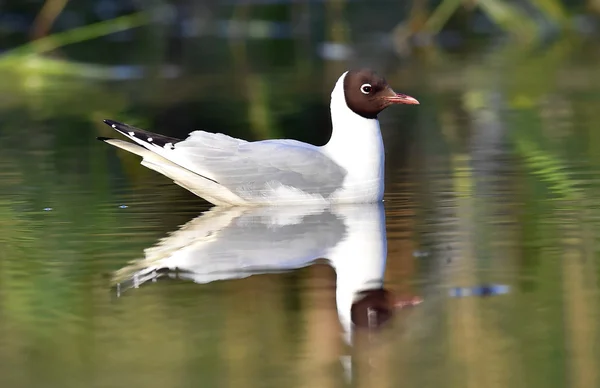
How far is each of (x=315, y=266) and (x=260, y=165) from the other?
5.50 ft

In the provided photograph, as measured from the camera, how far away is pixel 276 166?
7816 millimetres

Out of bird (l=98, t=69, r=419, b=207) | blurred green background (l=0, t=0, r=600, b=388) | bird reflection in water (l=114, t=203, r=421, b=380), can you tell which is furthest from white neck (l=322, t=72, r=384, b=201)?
blurred green background (l=0, t=0, r=600, b=388)

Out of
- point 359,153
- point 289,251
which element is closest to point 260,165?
point 359,153

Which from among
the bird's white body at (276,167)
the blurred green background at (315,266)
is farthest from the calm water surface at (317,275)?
the bird's white body at (276,167)

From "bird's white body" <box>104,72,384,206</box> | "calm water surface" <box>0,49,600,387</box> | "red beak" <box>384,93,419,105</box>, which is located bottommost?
"calm water surface" <box>0,49,600,387</box>

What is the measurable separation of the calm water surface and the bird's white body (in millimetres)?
123

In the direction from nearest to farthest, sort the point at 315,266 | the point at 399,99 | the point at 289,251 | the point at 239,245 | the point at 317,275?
the point at 317,275, the point at 315,266, the point at 289,251, the point at 239,245, the point at 399,99

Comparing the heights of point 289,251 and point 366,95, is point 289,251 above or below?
below

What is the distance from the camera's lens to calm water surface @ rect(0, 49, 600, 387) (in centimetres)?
467

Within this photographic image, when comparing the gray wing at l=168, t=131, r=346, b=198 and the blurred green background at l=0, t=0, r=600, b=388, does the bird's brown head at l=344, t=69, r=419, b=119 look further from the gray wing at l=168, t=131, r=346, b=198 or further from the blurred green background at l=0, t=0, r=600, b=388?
the blurred green background at l=0, t=0, r=600, b=388

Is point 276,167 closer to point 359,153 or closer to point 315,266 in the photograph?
point 359,153

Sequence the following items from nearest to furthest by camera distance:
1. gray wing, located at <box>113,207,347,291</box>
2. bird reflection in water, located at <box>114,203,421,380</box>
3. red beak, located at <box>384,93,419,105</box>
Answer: bird reflection in water, located at <box>114,203,421,380</box> < gray wing, located at <box>113,207,347,291</box> < red beak, located at <box>384,93,419,105</box>

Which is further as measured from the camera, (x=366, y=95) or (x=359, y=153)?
(x=366, y=95)

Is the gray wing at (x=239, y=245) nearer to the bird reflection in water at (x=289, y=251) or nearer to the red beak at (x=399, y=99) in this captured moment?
the bird reflection in water at (x=289, y=251)
